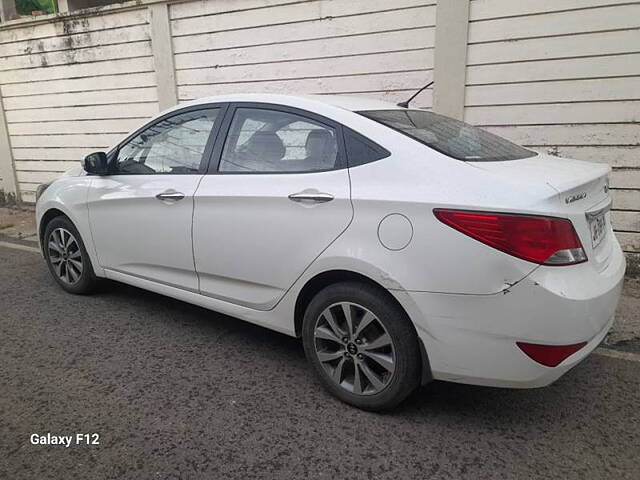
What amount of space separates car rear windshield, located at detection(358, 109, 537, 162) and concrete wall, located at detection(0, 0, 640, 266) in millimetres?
1846

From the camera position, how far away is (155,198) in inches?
129

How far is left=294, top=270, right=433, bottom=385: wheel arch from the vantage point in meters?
2.34

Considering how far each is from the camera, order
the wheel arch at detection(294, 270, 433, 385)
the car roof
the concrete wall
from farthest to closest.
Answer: the concrete wall < the car roof < the wheel arch at detection(294, 270, 433, 385)

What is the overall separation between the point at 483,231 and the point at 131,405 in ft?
6.53

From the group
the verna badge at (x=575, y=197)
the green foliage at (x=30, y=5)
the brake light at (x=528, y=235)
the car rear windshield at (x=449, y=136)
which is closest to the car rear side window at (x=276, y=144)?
the car rear windshield at (x=449, y=136)

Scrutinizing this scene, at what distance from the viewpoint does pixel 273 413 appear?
8.42 ft

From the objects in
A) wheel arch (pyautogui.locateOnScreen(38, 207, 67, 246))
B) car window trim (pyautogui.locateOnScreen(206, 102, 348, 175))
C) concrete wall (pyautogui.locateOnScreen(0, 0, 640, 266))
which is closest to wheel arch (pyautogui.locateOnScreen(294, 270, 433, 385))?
car window trim (pyautogui.locateOnScreen(206, 102, 348, 175))

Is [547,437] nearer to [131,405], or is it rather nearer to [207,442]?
[207,442]

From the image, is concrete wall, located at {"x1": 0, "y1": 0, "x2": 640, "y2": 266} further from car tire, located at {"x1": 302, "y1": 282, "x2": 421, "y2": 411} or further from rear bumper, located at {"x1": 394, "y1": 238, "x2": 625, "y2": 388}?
car tire, located at {"x1": 302, "y1": 282, "x2": 421, "y2": 411}

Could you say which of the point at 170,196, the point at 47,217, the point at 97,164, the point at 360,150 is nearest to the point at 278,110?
the point at 360,150

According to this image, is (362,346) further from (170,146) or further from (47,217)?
(47,217)

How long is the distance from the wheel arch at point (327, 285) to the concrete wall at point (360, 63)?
292 cm

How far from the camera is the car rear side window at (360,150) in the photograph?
96.7 inches

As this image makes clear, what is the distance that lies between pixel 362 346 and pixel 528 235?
3.13 ft
